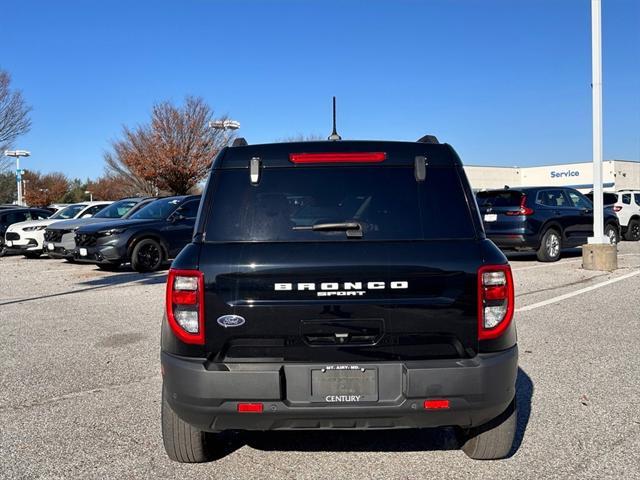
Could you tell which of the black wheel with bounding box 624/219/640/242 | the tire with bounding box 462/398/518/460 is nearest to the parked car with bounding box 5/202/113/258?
the tire with bounding box 462/398/518/460

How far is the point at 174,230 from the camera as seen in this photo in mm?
13852

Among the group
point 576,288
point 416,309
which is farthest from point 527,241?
point 416,309

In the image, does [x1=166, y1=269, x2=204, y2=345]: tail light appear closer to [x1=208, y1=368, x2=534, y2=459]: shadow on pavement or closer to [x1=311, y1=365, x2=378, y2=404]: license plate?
[x1=311, y1=365, x2=378, y2=404]: license plate

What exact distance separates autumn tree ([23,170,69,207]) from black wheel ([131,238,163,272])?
47.5 meters

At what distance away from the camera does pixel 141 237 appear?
13312 mm

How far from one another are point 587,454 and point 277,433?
→ 1.97 metres

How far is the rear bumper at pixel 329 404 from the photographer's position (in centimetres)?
298

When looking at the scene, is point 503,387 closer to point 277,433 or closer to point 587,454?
point 587,454

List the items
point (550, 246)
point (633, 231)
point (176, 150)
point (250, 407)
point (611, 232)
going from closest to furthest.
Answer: point (250, 407), point (550, 246), point (611, 232), point (633, 231), point (176, 150)

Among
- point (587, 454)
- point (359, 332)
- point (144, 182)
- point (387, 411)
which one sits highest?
point (144, 182)

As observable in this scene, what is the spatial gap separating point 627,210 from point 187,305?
67.7ft

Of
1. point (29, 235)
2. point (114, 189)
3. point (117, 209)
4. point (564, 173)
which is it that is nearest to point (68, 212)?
point (29, 235)

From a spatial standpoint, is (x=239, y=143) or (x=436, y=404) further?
(x=239, y=143)

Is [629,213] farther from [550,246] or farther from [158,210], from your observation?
[158,210]
